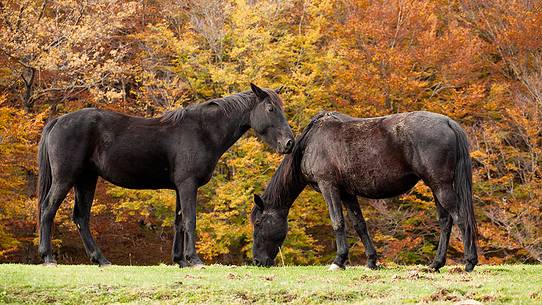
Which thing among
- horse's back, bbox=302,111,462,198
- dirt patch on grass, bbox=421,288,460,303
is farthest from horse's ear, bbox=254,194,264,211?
dirt patch on grass, bbox=421,288,460,303

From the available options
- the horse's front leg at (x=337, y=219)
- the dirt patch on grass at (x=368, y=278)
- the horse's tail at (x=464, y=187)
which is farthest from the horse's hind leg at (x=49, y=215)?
the horse's tail at (x=464, y=187)

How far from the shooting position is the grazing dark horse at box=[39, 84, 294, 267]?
39.8ft

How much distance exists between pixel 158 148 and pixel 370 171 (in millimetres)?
3606

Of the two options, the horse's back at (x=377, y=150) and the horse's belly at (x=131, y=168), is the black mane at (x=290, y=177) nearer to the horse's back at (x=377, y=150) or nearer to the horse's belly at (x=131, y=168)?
the horse's back at (x=377, y=150)

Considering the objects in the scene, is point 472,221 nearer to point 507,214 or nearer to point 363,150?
point 363,150

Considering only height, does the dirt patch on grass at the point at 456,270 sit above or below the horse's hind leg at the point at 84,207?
below

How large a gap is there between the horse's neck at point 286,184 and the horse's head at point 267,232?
0.56ft

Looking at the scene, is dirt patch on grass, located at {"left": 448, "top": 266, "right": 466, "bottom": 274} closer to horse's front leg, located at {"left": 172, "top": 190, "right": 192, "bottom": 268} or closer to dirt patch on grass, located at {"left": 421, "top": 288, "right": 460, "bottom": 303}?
dirt patch on grass, located at {"left": 421, "top": 288, "right": 460, "bottom": 303}

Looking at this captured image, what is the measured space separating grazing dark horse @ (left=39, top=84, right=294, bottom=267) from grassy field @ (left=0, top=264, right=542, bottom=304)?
139cm

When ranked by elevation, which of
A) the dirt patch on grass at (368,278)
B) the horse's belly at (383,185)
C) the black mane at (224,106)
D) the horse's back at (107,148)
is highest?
the black mane at (224,106)

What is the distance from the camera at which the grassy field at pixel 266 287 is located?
870 centimetres

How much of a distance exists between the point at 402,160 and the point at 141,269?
471 centimetres

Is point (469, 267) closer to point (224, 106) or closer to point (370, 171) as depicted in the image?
point (370, 171)

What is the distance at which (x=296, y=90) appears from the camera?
26.5 metres
